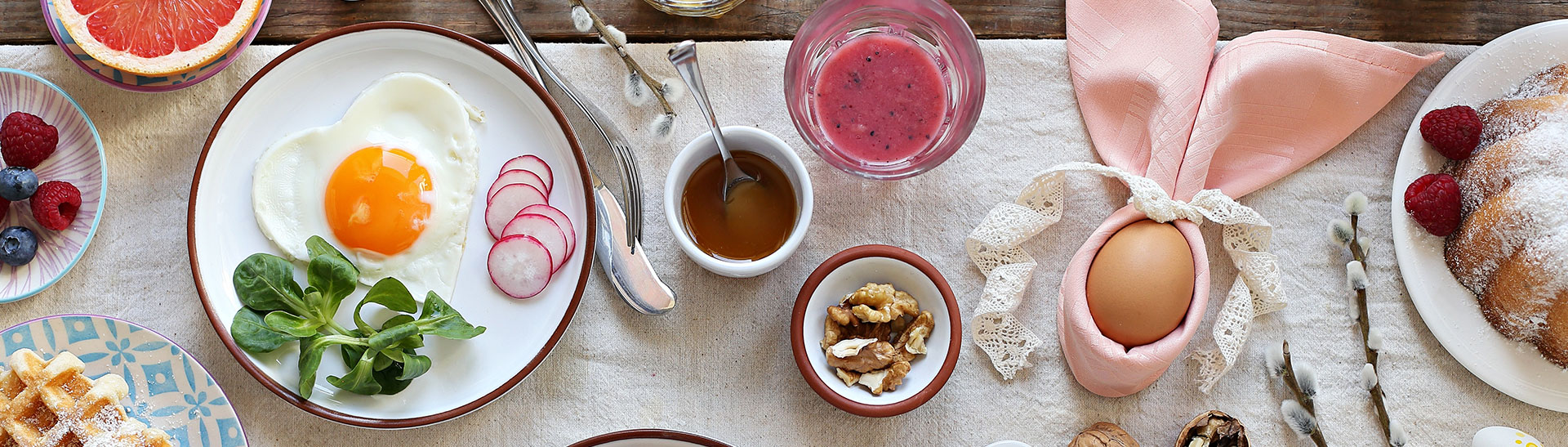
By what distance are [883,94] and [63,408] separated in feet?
5.15

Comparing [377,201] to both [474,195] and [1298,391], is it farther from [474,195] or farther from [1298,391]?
[1298,391]

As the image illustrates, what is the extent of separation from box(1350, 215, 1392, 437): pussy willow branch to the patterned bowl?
7.24 ft

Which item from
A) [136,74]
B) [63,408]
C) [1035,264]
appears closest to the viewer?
[63,408]

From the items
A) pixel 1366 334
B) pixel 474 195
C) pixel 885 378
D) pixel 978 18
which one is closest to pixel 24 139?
pixel 474 195

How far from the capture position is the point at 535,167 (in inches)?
65.9

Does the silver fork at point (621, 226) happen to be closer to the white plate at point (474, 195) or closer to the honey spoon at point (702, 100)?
the white plate at point (474, 195)

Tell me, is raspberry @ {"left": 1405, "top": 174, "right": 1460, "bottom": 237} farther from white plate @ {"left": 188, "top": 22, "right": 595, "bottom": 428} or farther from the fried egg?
the fried egg

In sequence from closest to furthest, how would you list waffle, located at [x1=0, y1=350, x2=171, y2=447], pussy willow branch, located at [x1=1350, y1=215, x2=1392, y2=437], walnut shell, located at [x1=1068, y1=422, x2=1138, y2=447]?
waffle, located at [x1=0, y1=350, x2=171, y2=447], walnut shell, located at [x1=1068, y1=422, x2=1138, y2=447], pussy willow branch, located at [x1=1350, y1=215, x2=1392, y2=437]

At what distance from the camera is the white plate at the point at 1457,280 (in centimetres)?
171

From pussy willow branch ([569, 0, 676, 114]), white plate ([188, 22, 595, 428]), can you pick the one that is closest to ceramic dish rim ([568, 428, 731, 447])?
white plate ([188, 22, 595, 428])

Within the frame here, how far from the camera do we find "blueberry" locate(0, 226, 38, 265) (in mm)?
1626

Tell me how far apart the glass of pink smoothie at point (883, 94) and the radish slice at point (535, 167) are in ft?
1.61

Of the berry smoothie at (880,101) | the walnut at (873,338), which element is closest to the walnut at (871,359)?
the walnut at (873,338)

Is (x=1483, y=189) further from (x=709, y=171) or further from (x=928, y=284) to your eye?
(x=709, y=171)
